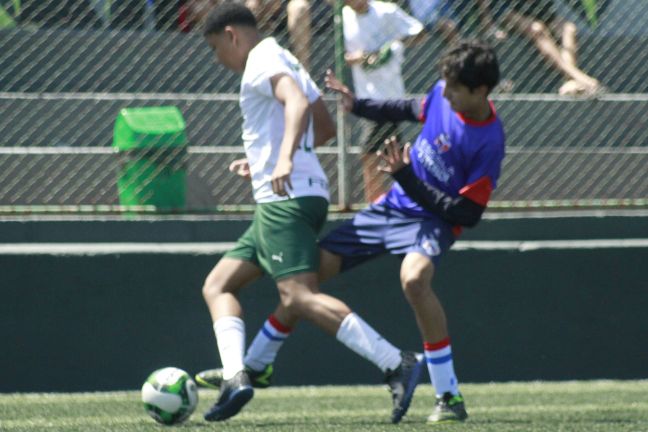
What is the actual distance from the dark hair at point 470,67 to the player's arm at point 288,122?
639 mm

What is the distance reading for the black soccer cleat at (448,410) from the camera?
5582 millimetres

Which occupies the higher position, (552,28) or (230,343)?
(552,28)

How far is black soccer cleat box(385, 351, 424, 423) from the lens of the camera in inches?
213

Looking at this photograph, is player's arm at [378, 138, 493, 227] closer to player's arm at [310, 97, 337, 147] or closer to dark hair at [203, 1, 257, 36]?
player's arm at [310, 97, 337, 147]

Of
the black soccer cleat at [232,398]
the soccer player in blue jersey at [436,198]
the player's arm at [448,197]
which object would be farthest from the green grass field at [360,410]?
the player's arm at [448,197]

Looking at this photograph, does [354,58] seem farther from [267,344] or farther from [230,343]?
[230,343]

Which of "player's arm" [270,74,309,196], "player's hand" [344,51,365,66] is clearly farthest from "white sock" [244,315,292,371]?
"player's hand" [344,51,365,66]

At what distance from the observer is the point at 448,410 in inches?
221

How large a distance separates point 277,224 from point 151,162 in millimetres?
2289

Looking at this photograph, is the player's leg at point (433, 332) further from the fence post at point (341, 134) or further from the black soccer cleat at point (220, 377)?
the fence post at point (341, 134)

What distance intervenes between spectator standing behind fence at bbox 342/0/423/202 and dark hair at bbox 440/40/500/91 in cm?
241

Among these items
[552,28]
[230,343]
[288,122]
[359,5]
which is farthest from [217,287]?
[552,28]

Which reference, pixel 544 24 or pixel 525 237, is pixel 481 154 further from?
pixel 544 24

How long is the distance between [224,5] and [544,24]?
11.2 feet
